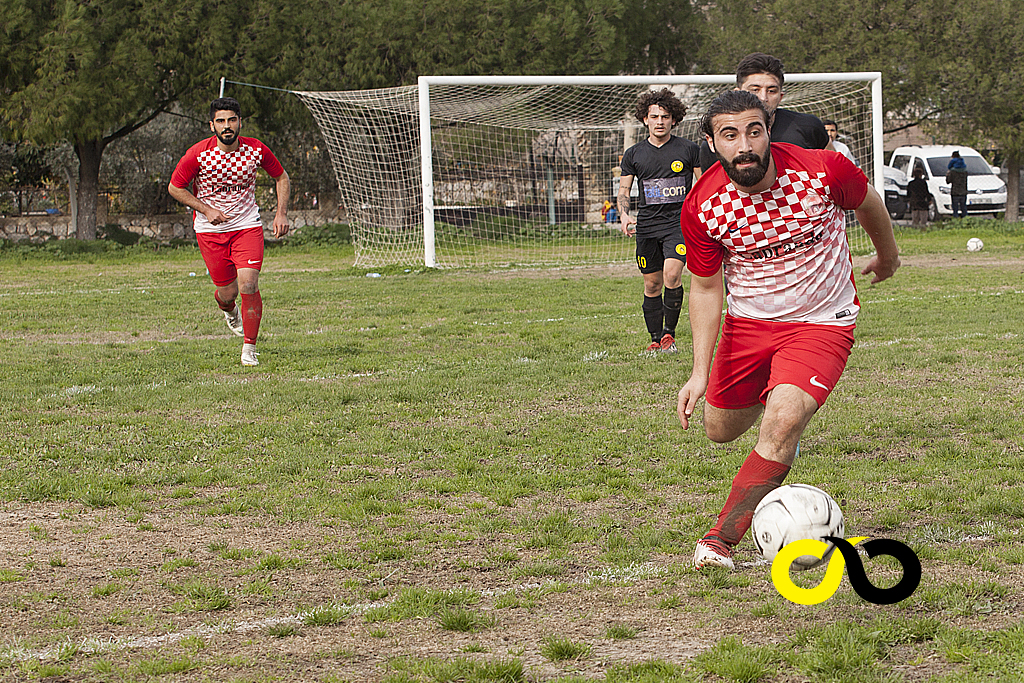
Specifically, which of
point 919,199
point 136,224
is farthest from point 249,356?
point 919,199

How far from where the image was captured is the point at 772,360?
157 inches

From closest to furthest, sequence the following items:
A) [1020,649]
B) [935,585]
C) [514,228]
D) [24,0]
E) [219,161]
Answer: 1. [1020,649]
2. [935,585]
3. [219,161]
4. [24,0]
5. [514,228]

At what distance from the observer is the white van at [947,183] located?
2736cm

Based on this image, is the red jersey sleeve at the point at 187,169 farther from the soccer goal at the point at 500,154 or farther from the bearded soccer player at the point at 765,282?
the soccer goal at the point at 500,154

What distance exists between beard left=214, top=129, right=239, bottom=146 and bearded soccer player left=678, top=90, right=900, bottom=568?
18.3ft

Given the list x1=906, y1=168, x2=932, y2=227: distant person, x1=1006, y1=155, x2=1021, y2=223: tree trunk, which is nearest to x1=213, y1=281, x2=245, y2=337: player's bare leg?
x1=906, y1=168, x2=932, y2=227: distant person

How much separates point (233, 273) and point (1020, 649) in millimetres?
7407

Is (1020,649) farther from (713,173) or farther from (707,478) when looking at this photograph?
(707,478)

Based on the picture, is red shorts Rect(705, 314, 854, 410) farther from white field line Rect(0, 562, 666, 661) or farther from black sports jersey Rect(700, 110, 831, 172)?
black sports jersey Rect(700, 110, 831, 172)

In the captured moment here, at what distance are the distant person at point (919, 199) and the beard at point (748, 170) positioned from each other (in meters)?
23.5

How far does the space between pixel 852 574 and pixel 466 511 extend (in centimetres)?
202

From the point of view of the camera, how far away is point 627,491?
5.12 meters

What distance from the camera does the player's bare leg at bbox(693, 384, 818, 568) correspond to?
3750 millimetres

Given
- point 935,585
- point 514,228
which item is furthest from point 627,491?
point 514,228
